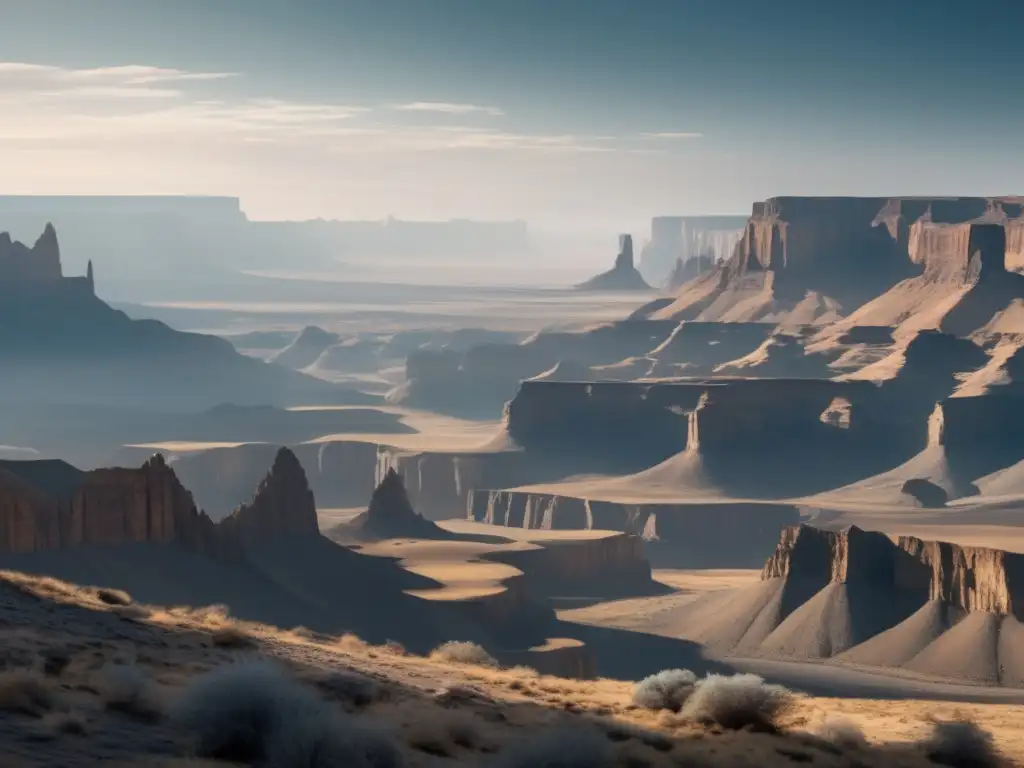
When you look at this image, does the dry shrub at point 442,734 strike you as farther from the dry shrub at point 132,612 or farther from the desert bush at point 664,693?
the dry shrub at point 132,612

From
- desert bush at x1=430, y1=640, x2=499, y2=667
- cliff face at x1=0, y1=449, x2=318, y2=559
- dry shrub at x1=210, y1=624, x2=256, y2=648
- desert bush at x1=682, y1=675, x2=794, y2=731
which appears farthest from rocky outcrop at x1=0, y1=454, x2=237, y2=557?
desert bush at x1=682, y1=675, x2=794, y2=731

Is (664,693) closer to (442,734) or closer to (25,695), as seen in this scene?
(442,734)

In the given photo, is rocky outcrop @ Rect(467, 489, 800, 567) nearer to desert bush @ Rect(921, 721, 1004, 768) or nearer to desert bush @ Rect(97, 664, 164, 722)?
desert bush @ Rect(921, 721, 1004, 768)

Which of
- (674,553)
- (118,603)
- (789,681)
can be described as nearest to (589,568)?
(674,553)

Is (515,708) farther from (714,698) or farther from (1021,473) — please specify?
(1021,473)

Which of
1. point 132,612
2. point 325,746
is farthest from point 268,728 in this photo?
point 132,612
